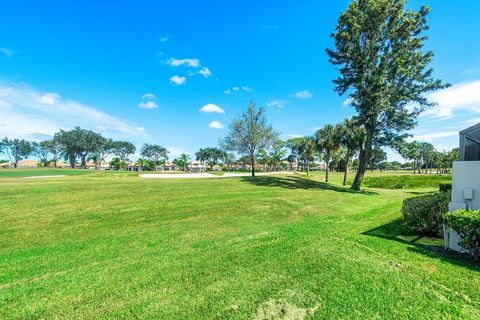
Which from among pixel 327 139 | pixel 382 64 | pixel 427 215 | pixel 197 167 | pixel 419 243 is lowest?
pixel 197 167

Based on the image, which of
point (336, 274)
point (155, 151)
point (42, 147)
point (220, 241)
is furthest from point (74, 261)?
point (42, 147)

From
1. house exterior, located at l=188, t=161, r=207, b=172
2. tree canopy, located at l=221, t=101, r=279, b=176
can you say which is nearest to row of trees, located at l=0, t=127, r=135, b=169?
house exterior, located at l=188, t=161, r=207, b=172

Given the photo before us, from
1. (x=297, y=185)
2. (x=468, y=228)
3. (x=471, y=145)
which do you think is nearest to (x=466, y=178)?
(x=471, y=145)

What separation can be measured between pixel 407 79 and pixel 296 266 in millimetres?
21563

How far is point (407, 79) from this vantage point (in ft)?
62.0

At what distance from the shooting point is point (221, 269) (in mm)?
4652

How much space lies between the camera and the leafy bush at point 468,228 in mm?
4586

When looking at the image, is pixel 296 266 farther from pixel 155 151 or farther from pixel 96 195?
pixel 155 151

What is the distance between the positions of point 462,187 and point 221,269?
6.35 metres

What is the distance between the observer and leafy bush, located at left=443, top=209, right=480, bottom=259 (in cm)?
459

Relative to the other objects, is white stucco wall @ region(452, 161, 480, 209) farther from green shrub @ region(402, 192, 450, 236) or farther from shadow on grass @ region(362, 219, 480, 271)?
shadow on grass @ region(362, 219, 480, 271)

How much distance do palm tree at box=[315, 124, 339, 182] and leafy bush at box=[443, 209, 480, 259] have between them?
28334 millimetres

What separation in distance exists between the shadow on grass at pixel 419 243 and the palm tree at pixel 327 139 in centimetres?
2549

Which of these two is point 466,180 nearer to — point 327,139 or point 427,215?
point 427,215
